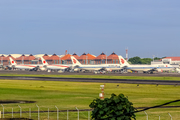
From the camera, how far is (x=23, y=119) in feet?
118

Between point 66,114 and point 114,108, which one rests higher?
point 114,108

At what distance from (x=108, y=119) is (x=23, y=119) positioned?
16448mm

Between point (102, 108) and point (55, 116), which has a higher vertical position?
point (102, 108)

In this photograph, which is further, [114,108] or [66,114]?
[66,114]

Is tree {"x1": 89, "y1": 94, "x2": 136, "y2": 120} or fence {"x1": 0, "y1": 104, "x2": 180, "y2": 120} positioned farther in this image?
fence {"x1": 0, "y1": 104, "x2": 180, "y2": 120}

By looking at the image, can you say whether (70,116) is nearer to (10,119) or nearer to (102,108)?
(10,119)

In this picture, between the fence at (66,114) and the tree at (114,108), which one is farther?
A: the fence at (66,114)

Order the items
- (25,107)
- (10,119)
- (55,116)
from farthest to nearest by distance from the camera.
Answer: (25,107)
(55,116)
(10,119)

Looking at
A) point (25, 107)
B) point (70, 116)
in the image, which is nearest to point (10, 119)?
point (70, 116)

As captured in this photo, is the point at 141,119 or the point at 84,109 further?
the point at 84,109

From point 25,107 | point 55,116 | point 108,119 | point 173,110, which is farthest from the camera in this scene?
point 25,107

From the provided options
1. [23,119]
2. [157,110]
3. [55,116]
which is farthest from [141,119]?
[23,119]

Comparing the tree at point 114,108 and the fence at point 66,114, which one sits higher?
the tree at point 114,108

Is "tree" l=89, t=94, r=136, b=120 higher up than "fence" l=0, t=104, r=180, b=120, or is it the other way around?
"tree" l=89, t=94, r=136, b=120
